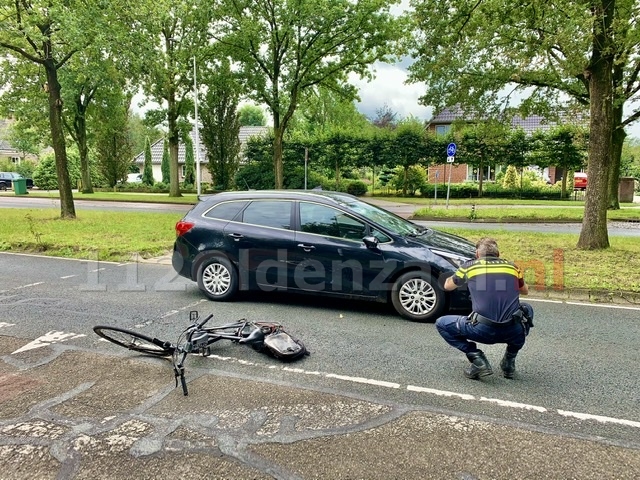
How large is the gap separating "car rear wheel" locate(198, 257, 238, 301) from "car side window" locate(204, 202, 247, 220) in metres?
0.64

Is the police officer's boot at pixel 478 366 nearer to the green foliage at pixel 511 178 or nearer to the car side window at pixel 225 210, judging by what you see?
the car side window at pixel 225 210

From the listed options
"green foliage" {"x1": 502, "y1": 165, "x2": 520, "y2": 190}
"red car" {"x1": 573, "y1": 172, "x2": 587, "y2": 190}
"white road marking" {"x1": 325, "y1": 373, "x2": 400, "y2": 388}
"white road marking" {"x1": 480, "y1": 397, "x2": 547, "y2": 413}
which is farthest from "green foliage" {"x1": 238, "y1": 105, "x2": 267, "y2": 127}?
"white road marking" {"x1": 480, "y1": 397, "x2": 547, "y2": 413}

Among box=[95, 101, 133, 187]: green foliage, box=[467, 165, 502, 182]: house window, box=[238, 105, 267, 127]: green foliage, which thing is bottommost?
box=[467, 165, 502, 182]: house window

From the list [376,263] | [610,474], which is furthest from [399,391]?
[376,263]

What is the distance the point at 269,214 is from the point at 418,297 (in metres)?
2.38

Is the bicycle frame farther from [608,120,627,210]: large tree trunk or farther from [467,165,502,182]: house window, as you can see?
[467,165,502,182]: house window

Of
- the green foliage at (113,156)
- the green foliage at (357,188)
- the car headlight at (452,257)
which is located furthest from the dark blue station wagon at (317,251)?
the green foliage at (113,156)

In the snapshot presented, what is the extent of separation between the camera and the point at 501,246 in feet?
35.7

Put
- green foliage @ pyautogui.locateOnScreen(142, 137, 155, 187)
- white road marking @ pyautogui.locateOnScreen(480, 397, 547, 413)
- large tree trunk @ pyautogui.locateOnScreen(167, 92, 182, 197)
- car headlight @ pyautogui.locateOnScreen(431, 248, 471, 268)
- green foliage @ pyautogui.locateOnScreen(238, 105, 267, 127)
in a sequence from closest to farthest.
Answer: white road marking @ pyautogui.locateOnScreen(480, 397, 547, 413), car headlight @ pyautogui.locateOnScreen(431, 248, 471, 268), large tree trunk @ pyautogui.locateOnScreen(167, 92, 182, 197), green foliage @ pyautogui.locateOnScreen(142, 137, 155, 187), green foliage @ pyautogui.locateOnScreen(238, 105, 267, 127)

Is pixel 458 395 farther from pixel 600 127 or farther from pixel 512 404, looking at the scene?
pixel 600 127

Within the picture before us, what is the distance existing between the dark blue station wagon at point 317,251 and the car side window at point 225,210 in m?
0.02

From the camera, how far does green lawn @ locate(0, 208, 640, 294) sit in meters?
7.62

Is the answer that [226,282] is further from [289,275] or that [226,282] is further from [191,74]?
[191,74]

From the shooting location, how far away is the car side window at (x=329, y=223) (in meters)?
6.02
